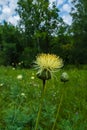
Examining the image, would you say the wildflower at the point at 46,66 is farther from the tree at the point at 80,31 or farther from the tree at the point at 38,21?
the tree at the point at 38,21

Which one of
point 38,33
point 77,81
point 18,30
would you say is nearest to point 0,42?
point 18,30

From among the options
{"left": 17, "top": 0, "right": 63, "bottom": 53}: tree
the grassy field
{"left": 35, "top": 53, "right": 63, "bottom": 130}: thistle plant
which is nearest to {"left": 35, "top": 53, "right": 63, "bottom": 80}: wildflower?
{"left": 35, "top": 53, "right": 63, "bottom": 130}: thistle plant

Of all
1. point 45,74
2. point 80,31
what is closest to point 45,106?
point 45,74

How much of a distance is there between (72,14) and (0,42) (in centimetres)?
2655

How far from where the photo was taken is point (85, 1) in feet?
188

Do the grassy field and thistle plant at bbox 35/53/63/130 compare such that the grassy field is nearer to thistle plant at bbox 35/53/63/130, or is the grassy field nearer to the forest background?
thistle plant at bbox 35/53/63/130

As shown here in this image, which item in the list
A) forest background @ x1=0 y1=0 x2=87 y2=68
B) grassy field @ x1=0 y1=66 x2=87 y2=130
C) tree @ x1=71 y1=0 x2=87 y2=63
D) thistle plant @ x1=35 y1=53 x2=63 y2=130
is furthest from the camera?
forest background @ x1=0 y1=0 x2=87 y2=68

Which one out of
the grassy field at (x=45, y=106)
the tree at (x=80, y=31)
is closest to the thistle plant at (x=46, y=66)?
the grassy field at (x=45, y=106)

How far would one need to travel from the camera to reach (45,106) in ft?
16.1

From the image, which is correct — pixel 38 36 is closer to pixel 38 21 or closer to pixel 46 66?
pixel 38 21

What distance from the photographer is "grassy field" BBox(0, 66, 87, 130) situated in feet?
14.5

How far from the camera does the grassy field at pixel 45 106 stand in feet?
14.5

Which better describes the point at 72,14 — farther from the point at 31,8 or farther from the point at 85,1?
the point at 31,8

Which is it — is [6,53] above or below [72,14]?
below
